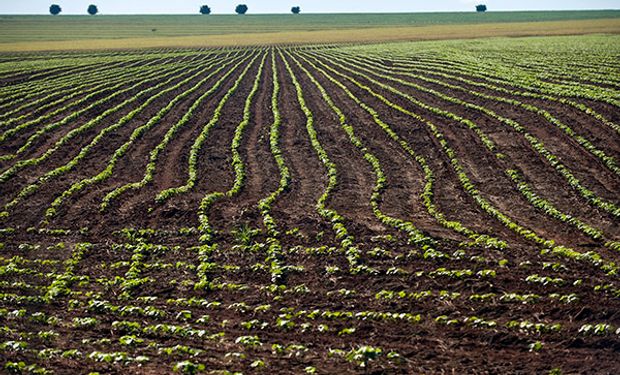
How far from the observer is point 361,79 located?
4103 centimetres

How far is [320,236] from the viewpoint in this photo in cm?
1491

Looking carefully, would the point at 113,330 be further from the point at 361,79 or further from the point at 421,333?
the point at 361,79

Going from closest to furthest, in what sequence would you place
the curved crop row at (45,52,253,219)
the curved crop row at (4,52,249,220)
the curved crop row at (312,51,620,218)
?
1. the curved crop row at (312,51,620,218)
2. the curved crop row at (45,52,253,219)
3. the curved crop row at (4,52,249,220)

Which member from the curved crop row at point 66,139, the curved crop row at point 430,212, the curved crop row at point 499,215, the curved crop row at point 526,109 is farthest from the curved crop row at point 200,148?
the curved crop row at point 526,109

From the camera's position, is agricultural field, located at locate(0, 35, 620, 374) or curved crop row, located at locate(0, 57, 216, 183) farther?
curved crop row, located at locate(0, 57, 216, 183)

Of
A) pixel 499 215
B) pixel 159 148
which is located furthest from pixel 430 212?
pixel 159 148

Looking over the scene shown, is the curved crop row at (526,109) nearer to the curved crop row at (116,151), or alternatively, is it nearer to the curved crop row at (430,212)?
the curved crop row at (430,212)

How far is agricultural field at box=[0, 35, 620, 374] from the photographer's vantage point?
33.0 ft

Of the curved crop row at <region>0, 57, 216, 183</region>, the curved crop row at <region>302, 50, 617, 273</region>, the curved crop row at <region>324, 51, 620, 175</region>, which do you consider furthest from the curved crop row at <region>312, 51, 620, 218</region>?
the curved crop row at <region>0, 57, 216, 183</region>

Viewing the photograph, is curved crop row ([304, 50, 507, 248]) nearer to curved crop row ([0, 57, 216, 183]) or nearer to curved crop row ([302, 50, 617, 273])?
curved crop row ([302, 50, 617, 273])

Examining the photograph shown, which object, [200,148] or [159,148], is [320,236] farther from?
[159,148]

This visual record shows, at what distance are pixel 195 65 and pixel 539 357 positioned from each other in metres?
52.4

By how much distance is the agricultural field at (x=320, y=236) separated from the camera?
10.0 metres

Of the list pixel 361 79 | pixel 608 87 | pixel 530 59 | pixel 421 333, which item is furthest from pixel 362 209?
pixel 530 59
